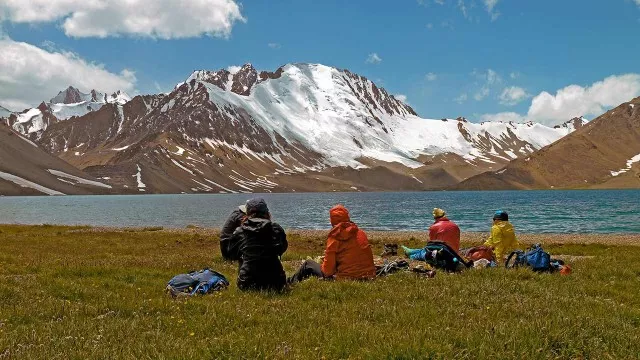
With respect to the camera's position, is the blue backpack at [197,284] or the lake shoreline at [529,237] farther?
the lake shoreline at [529,237]

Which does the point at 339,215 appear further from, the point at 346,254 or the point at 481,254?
the point at 481,254

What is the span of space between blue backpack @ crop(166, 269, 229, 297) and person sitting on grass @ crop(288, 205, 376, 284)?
2.08 m

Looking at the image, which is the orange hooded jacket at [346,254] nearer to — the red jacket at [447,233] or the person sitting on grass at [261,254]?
the person sitting on grass at [261,254]

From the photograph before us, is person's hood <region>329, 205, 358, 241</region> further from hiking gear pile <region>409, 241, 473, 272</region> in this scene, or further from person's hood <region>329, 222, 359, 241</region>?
hiking gear pile <region>409, 241, 473, 272</region>

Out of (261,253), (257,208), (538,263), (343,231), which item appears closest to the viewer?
(261,253)

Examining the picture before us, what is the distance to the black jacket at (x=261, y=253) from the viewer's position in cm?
1255

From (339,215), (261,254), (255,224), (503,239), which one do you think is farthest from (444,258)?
(255,224)

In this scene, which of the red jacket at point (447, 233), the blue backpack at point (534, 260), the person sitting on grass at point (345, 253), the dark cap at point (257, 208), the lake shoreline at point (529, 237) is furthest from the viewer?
the lake shoreline at point (529, 237)

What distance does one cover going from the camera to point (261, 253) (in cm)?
1255

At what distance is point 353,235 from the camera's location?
14.5 metres

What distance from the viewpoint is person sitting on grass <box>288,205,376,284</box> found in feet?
47.2

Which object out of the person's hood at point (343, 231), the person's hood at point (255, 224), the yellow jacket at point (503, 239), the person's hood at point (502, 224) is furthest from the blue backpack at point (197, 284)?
the person's hood at point (502, 224)

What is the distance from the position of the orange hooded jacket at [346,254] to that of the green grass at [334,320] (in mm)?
757

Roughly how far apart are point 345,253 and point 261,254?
10.2 ft
